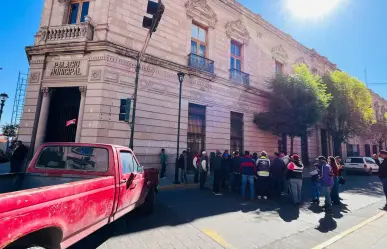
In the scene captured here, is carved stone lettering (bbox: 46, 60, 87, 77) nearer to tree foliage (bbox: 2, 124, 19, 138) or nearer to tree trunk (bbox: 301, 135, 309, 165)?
tree foliage (bbox: 2, 124, 19, 138)

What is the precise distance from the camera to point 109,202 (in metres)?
3.34

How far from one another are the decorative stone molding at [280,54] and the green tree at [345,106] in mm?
4188

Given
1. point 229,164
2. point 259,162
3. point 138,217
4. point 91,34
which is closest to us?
point 138,217

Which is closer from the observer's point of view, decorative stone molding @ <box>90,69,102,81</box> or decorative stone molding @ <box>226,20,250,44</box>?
decorative stone molding @ <box>90,69,102,81</box>

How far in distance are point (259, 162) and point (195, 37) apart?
36.5 ft

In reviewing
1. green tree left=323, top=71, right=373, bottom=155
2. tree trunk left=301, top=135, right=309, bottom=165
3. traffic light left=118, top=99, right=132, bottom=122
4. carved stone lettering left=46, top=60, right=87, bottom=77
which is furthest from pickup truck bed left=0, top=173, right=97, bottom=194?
tree trunk left=301, top=135, right=309, bottom=165

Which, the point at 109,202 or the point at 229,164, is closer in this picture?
the point at 109,202

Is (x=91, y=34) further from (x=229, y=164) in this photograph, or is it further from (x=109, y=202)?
(x=109, y=202)

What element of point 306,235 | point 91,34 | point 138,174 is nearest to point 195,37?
point 91,34

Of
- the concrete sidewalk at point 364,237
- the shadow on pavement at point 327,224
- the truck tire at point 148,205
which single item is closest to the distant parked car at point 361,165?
the concrete sidewalk at point 364,237

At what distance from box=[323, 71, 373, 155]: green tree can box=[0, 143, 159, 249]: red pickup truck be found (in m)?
20.9

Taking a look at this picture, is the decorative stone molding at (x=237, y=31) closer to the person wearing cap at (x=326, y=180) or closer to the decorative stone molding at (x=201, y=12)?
the decorative stone molding at (x=201, y=12)

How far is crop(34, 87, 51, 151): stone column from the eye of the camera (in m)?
10.9

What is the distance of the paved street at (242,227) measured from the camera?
3.91 metres
